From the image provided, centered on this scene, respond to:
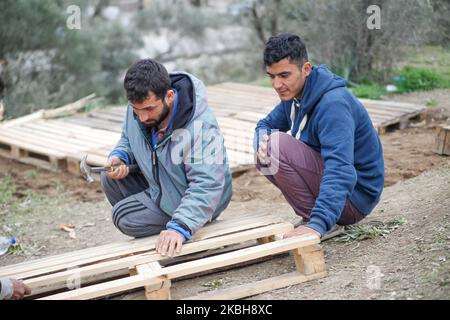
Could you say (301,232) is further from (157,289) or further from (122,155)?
(122,155)

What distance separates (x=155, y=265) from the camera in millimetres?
3033

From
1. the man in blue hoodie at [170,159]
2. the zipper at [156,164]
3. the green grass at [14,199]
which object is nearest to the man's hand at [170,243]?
the man in blue hoodie at [170,159]

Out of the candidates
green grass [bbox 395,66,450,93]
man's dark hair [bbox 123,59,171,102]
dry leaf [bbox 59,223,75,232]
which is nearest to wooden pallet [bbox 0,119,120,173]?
dry leaf [bbox 59,223,75,232]

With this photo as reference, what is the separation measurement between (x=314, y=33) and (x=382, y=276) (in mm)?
6481

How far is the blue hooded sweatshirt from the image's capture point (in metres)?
3.11

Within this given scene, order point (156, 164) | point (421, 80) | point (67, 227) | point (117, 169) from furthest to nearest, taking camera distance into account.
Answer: point (421, 80) < point (67, 227) < point (117, 169) < point (156, 164)

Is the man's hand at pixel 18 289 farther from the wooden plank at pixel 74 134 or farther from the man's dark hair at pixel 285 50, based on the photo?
the wooden plank at pixel 74 134

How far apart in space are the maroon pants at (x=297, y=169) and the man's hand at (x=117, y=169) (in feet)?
2.73

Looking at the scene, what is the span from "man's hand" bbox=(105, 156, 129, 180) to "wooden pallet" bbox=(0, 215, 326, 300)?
388mm

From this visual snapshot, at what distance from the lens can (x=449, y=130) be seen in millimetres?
5289

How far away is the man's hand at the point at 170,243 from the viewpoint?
3.13 m

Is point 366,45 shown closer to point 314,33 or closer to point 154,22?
point 314,33

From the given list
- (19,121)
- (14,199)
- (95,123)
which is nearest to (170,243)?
(14,199)

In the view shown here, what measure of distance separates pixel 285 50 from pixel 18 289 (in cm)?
183
